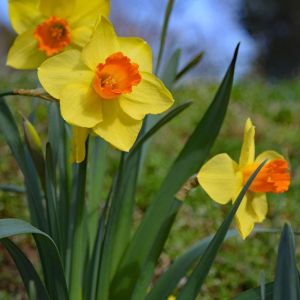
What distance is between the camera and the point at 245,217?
97 centimetres

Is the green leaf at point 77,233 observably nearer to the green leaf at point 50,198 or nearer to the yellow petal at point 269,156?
the green leaf at point 50,198

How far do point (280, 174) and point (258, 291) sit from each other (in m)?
0.20

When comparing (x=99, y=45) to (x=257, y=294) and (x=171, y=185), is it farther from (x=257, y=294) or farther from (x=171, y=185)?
(x=257, y=294)

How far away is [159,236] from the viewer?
1044 mm

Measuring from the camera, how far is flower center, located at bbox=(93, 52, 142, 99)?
860 millimetres

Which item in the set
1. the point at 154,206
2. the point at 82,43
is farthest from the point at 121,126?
the point at 154,206

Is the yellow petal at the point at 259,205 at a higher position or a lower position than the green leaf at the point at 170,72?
lower

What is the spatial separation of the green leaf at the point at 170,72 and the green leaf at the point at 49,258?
22.0 inches

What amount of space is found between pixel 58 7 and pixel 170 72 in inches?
17.5

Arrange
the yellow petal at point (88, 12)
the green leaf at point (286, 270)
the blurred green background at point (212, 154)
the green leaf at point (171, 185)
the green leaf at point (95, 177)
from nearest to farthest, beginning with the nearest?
the green leaf at point (286, 270)
the yellow petal at point (88, 12)
the green leaf at point (171, 185)
the green leaf at point (95, 177)
the blurred green background at point (212, 154)

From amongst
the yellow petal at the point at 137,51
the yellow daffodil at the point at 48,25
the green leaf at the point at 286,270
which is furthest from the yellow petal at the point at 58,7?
the green leaf at the point at 286,270

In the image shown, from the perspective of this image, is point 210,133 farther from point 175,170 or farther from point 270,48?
point 270,48

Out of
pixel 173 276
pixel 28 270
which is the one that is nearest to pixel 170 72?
pixel 173 276

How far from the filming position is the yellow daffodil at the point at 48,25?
3.22ft
